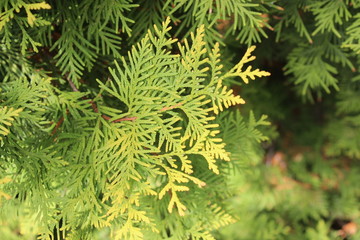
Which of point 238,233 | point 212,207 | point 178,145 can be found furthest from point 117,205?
point 238,233

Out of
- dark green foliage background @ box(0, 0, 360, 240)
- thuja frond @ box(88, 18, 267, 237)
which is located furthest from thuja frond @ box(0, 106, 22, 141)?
thuja frond @ box(88, 18, 267, 237)

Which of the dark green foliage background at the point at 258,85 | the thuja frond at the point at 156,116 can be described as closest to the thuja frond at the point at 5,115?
the dark green foliage background at the point at 258,85

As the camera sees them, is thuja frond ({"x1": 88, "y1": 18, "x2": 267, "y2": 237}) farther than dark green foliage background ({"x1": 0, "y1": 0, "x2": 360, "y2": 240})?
No

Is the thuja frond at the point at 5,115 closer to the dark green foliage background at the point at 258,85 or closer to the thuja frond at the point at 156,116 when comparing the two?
the dark green foliage background at the point at 258,85

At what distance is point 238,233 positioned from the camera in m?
2.29

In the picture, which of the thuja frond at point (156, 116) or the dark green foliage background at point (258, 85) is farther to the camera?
the dark green foliage background at point (258, 85)

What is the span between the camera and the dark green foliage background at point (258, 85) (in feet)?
4.05

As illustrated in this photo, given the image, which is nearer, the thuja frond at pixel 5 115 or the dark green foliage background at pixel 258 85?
the thuja frond at pixel 5 115

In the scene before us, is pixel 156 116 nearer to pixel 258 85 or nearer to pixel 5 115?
pixel 5 115

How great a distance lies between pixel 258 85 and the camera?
94.3 inches

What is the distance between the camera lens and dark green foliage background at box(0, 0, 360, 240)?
1.23m

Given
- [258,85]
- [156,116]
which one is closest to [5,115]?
[156,116]

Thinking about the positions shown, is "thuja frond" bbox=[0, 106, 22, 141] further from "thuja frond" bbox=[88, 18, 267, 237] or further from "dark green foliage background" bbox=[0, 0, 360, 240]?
"thuja frond" bbox=[88, 18, 267, 237]

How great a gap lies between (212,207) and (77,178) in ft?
1.91
